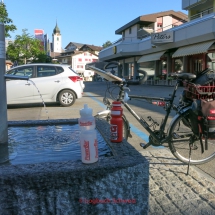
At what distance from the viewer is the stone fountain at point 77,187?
1630mm

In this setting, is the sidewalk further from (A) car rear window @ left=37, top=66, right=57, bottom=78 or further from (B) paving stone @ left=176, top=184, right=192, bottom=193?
(A) car rear window @ left=37, top=66, right=57, bottom=78

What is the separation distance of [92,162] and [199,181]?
1.94 metres

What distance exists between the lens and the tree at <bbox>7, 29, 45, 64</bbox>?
122 ft

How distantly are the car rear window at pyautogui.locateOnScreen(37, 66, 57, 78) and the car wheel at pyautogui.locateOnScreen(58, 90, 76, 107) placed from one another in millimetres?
803

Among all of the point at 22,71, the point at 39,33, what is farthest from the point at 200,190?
the point at 39,33

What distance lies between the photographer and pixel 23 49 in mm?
38000

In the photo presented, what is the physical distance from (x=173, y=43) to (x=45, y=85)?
1870 cm

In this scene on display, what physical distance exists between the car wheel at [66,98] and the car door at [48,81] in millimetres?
251

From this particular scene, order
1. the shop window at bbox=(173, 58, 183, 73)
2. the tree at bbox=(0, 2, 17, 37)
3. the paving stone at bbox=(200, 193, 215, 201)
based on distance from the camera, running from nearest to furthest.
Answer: the paving stone at bbox=(200, 193, 215, 201)
the tree at bbox=(0, 2, 17, 37)
the shop window at bbox=(173, 58, 183, 73)

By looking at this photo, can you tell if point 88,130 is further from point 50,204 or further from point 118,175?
point 50,204

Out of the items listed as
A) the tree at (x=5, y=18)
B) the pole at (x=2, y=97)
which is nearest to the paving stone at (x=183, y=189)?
the pole at (x=2, y=97)

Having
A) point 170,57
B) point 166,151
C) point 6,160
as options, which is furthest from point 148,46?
point 6,160

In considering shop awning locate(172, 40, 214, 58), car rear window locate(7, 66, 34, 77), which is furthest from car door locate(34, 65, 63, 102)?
shop awning locate(172, 40, 214, 58)

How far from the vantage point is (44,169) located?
1684 mm
